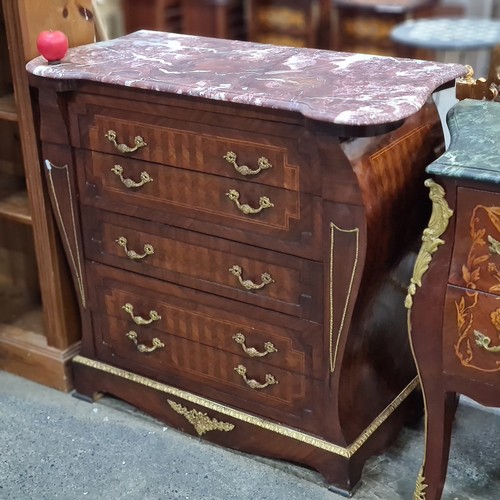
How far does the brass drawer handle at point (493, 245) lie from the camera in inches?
57.5

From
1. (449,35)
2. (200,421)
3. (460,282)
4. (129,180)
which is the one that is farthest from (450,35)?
(460,282)

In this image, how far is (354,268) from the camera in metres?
1.68

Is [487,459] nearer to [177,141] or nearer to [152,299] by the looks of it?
[152,299]

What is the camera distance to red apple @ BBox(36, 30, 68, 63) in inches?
75.3

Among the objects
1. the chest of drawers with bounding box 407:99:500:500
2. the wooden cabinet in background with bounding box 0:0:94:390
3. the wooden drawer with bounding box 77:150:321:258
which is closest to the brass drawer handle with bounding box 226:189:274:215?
the wooden drawer with bounding box 77:150:321:258

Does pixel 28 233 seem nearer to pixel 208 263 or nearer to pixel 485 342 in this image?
pixel 208 263

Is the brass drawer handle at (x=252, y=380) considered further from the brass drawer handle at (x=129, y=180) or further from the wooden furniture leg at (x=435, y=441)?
the brass drawer handle at (x=129, y=180)

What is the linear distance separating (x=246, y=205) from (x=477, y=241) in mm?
520

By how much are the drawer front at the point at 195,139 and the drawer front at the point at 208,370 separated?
0.46 m

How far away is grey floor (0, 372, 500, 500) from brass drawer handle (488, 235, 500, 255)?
69 centimetres

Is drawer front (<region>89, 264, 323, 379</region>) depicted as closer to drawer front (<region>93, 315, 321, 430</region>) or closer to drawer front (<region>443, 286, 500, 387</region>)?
drawer front (<region>93, 315, 321, 430</region>)

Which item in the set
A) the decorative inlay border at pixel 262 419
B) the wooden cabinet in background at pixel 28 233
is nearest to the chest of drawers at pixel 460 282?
the decorative inlay border at pixel 262 419

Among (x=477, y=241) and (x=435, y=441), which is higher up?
(x=477, y=241)

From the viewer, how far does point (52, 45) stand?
1915mm
